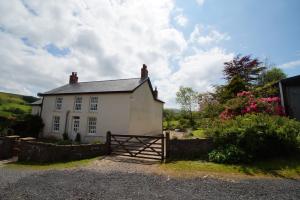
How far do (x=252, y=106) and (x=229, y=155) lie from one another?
6.28 m

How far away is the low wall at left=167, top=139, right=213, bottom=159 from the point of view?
11531mm

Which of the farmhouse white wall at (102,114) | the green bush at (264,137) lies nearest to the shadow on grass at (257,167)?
the green bush at (264,137)

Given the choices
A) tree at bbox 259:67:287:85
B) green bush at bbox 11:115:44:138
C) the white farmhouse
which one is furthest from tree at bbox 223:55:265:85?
green bush at bbox 11:115:44:138

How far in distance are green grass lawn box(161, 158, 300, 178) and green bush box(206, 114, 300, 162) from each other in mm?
688

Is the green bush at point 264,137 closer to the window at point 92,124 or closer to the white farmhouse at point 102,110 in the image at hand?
the white farmhouse at point 102,110

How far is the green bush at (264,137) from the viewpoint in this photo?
9.99 meters

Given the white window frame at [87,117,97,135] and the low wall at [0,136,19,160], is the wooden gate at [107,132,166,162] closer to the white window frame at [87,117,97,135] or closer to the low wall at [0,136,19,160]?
the white window frame at [87,117,97,135]

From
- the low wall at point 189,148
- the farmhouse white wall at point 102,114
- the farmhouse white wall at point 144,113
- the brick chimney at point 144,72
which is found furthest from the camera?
the brick chimney at point 144,72

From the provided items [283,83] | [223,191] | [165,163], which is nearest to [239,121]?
[165,163]

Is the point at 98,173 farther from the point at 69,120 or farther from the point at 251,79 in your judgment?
the point at 251,79

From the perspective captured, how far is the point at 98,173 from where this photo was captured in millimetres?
9117

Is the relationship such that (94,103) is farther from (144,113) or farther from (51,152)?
(51,152)

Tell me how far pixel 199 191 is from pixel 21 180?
A: 7.38 m

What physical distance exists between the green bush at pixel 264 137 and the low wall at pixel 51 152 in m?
9.18
